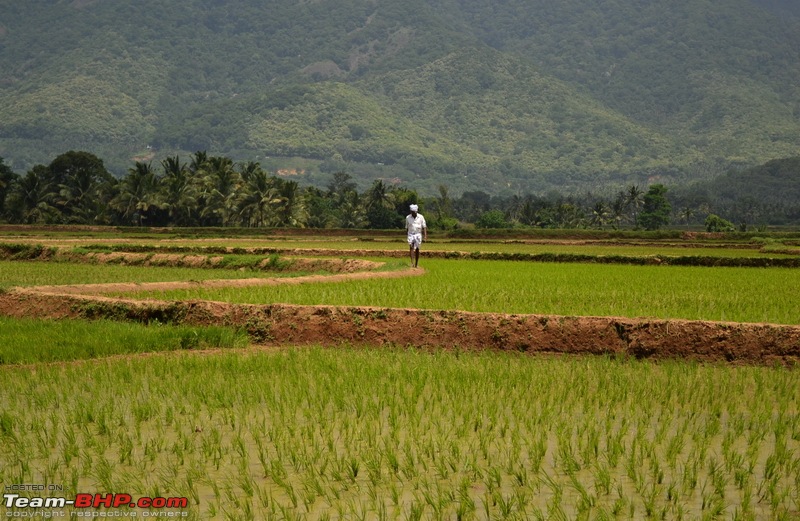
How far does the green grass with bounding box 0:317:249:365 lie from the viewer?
854cm

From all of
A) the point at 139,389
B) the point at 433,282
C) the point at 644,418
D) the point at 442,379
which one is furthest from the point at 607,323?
the point at 433,282

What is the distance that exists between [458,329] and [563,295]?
12.5 feet

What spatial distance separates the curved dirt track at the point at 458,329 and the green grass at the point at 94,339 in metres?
0.46

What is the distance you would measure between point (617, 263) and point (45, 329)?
18691 mm

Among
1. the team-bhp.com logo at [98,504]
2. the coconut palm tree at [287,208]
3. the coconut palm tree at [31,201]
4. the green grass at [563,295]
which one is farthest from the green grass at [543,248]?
the coconut palm tree at [31,201]

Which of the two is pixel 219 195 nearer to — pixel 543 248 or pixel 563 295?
pixel 543 248

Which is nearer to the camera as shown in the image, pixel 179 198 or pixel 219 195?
pixel 179 198

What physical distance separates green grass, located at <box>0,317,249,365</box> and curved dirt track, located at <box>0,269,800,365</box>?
460 mm

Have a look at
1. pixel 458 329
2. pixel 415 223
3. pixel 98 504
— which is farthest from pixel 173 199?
pixel 98 504

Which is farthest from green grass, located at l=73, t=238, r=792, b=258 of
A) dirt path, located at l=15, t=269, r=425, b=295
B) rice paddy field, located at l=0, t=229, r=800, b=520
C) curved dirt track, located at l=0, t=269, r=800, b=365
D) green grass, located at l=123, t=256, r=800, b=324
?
rice paddy field, located at l=0, t=229, r=800, b=520

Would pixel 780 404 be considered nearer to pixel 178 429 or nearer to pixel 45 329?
pixel 178 429

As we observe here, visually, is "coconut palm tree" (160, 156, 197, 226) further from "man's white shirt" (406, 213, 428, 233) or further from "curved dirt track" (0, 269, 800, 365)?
"curved dirt track" (0, 269, 800, 365)

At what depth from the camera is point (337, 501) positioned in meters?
4.52

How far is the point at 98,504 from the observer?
4395 millimetres
